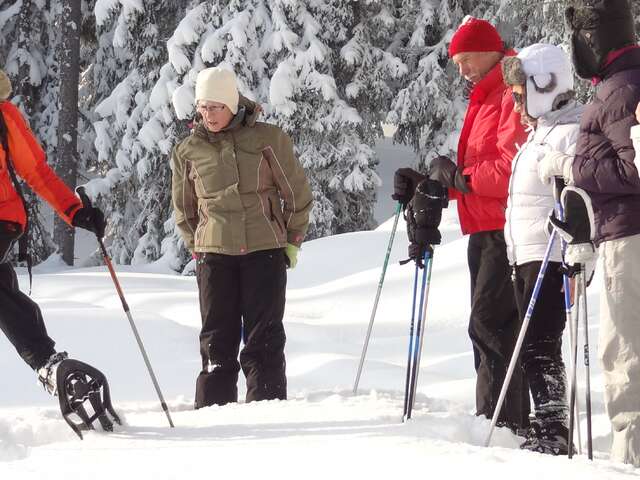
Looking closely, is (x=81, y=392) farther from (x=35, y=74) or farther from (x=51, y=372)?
(x=35, y=74)

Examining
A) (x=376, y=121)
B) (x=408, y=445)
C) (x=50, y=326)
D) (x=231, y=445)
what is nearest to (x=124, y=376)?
(x=50, y=326)

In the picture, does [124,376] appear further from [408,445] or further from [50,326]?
[408,445]

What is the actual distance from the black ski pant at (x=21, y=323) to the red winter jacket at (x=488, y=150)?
2129 millimetres

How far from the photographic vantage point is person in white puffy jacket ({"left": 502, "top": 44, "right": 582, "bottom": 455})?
4035 millimetres

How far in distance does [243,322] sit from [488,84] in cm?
181

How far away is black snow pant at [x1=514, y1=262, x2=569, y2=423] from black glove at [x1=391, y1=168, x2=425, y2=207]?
2.99 feet

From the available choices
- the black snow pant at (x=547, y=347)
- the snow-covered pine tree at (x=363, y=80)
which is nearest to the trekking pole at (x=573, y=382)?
the black snow pant at (x=547, y=347)

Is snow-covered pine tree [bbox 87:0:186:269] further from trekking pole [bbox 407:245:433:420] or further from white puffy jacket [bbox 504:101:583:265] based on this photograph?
white puffy jacket [bbox 504:101:583:265]

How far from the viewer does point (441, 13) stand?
18.0 m

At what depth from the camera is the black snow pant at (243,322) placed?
4.95 meters

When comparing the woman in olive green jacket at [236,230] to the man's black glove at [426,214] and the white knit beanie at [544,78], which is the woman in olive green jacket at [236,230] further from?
the white knit beanie at [544,78]

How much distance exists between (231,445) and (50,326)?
13.9 feet

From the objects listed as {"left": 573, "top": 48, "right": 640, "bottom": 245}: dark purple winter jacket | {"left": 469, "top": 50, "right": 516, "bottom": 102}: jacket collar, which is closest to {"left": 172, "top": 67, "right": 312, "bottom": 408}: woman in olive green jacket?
{"left": 469, "top": 50, "right": 516, "bottom": 102}: jacket collar

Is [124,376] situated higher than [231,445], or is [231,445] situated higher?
[231,445]
